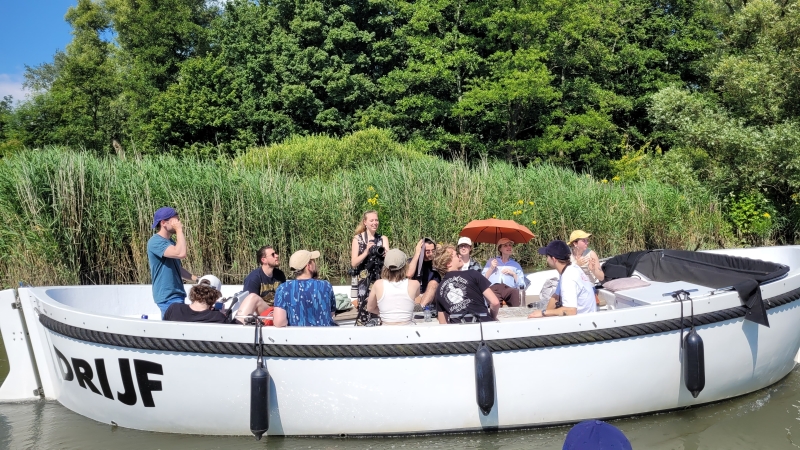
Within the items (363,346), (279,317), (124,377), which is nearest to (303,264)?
(279,317)

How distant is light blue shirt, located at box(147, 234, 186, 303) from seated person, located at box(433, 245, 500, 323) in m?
2.06

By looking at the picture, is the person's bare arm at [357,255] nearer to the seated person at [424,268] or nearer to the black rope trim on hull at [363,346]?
the seated person at [424,268]

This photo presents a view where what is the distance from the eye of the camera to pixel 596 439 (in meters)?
1.69

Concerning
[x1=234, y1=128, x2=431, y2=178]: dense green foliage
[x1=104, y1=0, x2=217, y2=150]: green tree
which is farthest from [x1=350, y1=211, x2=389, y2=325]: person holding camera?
[x1=104, y1=0, x2=217, y2=150]: green tree

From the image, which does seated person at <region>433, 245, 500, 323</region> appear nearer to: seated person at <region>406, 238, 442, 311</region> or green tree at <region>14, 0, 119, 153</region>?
seated person at <region>406, 238, 442, 311</region>

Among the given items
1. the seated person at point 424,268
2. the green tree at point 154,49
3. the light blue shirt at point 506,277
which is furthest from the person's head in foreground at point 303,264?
the green tree at point 154,49

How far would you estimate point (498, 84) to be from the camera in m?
21.1

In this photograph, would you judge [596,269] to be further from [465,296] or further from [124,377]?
[124,377]

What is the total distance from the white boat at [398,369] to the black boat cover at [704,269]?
132mm

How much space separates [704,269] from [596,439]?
16.3 ft

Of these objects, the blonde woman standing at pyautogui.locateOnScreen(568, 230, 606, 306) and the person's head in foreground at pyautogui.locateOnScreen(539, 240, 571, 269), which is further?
the blonde woman standing at pyautogui.locateOnScreen(568, 230, 606, 306)

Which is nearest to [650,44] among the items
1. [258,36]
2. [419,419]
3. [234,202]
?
[258,36]

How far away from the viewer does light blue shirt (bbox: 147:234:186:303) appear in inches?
217

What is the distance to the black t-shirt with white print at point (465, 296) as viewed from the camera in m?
5.12
